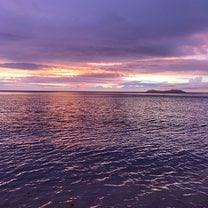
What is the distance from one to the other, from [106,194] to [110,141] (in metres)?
16.9

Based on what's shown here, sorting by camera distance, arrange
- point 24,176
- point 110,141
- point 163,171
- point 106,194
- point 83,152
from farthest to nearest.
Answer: point 110,141, point 83,152, point 163,171, point 24,176, point 106,194

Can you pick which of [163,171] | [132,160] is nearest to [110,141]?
[132,160]

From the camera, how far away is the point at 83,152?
27609 mm

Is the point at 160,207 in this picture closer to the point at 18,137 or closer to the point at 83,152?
the point at 83,152

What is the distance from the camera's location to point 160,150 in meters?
28.8

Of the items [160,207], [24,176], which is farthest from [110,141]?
[160,207]

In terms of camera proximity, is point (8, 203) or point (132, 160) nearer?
point (8, 203)

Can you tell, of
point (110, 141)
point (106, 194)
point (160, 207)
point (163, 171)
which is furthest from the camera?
point (110, 141)

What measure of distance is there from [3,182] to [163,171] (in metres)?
13.4

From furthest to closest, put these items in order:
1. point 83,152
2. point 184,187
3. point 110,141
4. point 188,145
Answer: point 110,141, point 188,145, point 83,152, point 184,187

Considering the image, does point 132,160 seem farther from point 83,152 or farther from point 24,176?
point 24,176

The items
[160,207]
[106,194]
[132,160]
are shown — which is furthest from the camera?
[132,160]

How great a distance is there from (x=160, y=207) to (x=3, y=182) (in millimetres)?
11842

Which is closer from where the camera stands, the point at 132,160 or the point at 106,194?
the point at 106,194
